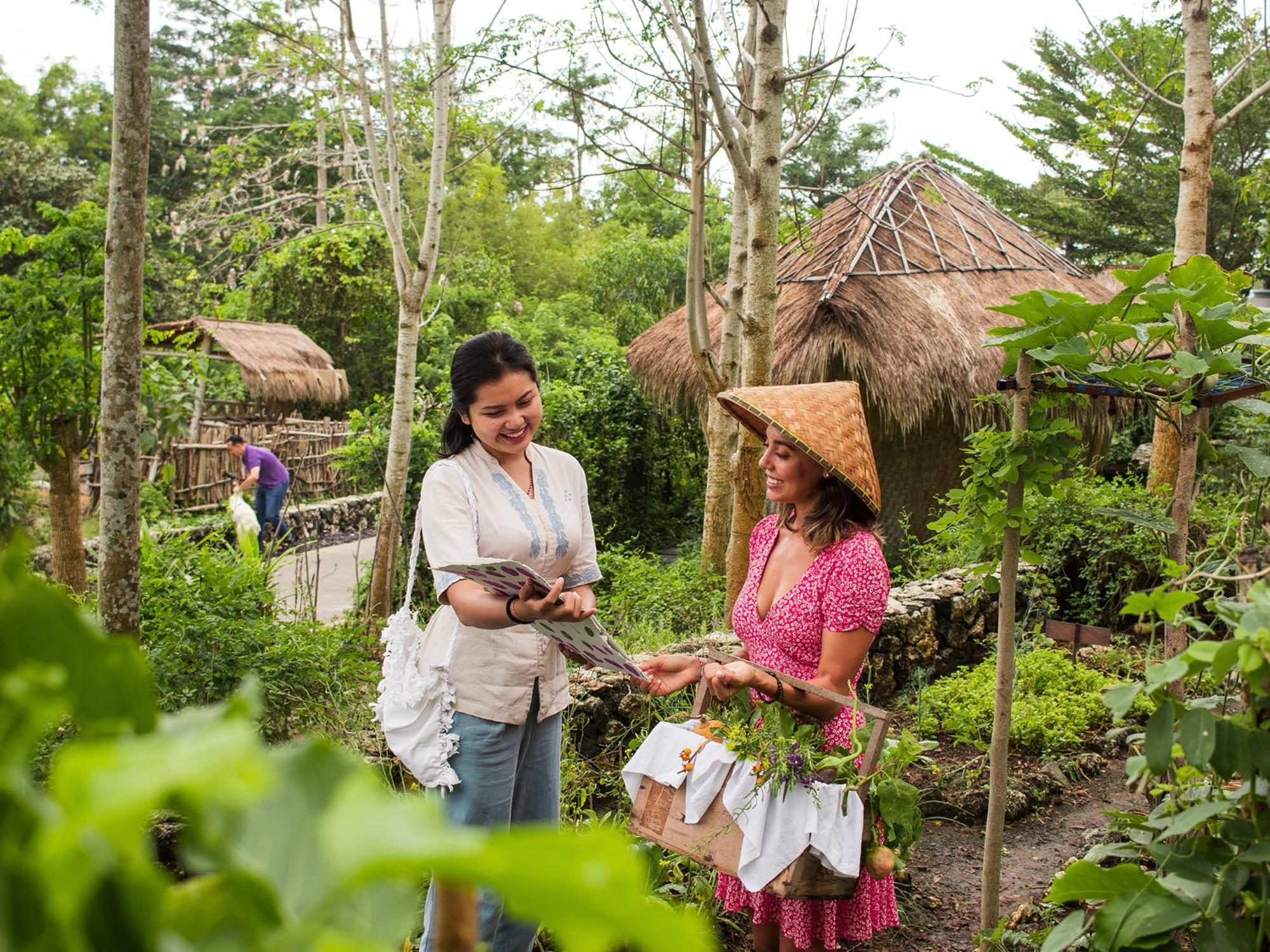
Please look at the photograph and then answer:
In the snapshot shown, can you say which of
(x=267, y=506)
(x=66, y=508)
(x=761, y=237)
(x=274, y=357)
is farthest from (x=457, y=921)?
(x=274, y=357)

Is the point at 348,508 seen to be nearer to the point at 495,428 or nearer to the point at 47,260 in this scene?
the point at 47,260

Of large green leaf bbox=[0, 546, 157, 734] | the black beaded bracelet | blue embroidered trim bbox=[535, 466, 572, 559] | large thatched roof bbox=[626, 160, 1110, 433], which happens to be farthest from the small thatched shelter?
large green leaf bbox=[0, 546, 157, 734]

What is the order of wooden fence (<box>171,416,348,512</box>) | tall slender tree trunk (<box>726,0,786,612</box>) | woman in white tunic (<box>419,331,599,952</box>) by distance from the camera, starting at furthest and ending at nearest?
wooden fence (<box>171,416,348,512</box>) < tall slender tree trunk (<box>726,0,786,612</box>) < woman in white tunic (<box>419,331,599,952</box>)

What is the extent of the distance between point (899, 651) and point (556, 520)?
327cm

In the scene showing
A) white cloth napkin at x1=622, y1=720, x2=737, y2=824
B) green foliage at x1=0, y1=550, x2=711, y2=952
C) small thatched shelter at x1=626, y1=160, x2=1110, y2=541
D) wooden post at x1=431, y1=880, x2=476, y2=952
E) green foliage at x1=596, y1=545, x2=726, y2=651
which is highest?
small thatched shelter at x1=626, y1=160, x2=1110, y2=541

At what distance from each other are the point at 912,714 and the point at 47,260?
16.5ft

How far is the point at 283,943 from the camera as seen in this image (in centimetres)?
34

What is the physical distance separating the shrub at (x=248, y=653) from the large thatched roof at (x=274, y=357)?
976 centimetres

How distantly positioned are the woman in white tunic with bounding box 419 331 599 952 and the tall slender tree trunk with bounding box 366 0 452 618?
11.7ft

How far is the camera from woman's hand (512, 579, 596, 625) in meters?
1.98

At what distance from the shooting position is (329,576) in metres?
9.21

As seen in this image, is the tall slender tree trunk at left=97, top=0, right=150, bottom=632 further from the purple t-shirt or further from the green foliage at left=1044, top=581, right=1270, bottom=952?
the purple t-shirt

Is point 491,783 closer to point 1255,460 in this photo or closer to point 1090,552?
point 1255,460

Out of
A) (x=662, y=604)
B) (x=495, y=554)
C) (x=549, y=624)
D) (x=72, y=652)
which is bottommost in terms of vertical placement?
(x=662, y=604)
